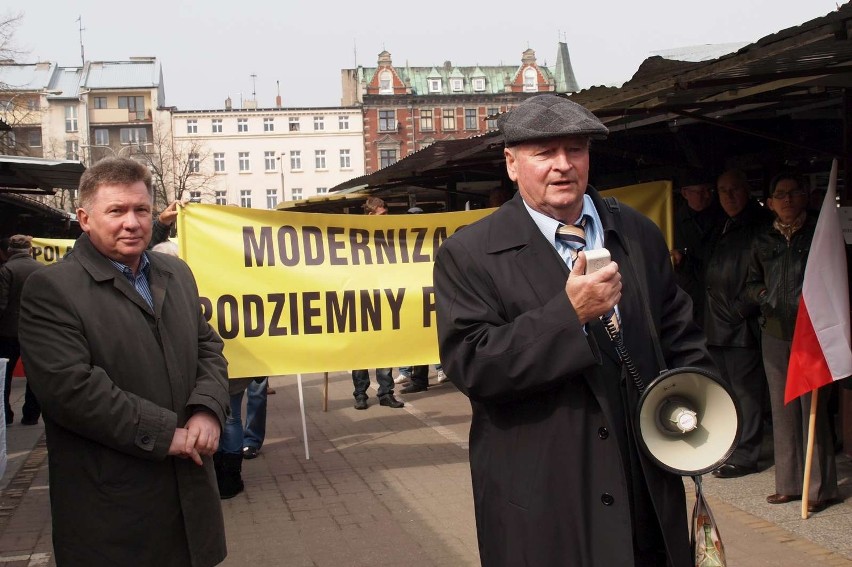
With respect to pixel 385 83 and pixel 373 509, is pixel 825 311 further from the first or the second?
pixel 385 83

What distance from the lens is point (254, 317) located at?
7.60m

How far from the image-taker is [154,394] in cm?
333

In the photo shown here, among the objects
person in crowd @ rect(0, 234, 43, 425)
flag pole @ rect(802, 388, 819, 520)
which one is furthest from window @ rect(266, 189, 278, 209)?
flag pole @ rect(802, 388, 819, 520)

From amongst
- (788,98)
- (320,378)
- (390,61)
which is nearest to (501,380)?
(788,98)

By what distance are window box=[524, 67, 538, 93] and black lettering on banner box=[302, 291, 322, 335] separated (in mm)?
95707

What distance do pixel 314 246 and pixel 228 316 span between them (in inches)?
33.5

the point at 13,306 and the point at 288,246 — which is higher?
the point at 288,246

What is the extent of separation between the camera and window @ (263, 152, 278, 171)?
313 feet

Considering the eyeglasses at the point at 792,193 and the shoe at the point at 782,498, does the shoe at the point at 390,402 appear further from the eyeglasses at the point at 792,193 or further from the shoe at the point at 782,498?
the eyeglasses at the point at 792,193

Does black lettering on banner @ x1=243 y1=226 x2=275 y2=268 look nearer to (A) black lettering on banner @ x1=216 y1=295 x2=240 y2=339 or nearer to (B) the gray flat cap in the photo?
(A) black lettering on banner @ x1=216 y1=295 x2=240 y2=339

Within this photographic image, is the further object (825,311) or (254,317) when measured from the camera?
(254,317)

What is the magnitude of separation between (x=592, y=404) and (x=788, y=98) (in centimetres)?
479

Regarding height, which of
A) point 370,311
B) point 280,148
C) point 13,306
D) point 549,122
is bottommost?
point 13,306

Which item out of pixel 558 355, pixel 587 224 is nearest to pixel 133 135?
pixel 587 224
